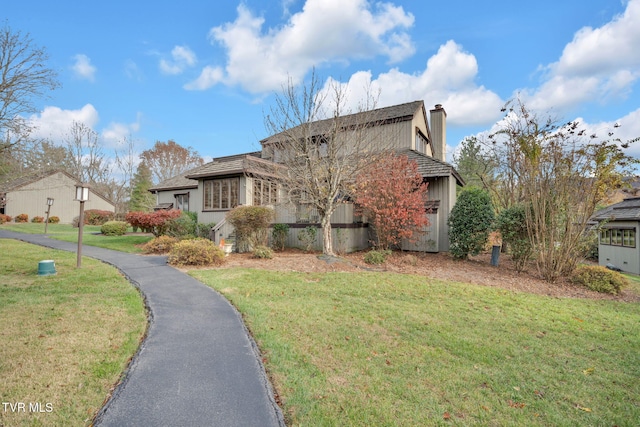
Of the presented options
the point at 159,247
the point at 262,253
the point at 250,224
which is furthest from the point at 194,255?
the point at 159,247

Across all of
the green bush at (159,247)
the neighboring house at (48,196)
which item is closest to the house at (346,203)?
the green bush at (159,247)

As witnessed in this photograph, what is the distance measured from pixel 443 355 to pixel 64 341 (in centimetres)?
508

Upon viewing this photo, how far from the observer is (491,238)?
11930 millimetres

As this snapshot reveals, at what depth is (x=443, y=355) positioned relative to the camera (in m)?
4.08

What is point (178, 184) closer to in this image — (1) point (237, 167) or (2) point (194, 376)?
(1) point (237, 167)

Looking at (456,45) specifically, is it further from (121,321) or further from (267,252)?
(121,321)

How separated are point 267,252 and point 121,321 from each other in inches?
239

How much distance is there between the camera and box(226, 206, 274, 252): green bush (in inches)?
456

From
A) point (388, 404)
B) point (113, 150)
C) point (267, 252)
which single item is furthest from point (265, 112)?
point (113, 150)

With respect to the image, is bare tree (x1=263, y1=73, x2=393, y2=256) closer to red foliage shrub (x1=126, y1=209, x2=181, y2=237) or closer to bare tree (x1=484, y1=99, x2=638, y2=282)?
bare tree (x1=484, y1=99, x2=638, y2=282)

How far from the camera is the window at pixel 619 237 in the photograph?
19625 millimetres

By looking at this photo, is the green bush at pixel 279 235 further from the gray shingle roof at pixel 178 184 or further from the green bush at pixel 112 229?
the green bush at pixel 112 229

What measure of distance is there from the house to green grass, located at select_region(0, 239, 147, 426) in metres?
6.62

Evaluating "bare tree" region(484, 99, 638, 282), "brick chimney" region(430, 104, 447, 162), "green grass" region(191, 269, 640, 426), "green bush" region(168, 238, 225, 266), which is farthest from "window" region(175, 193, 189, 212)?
"bare tree" region(484, 99, 638, 282)
